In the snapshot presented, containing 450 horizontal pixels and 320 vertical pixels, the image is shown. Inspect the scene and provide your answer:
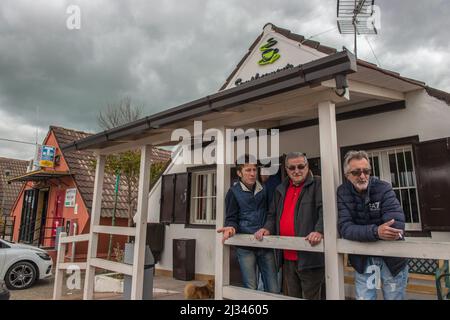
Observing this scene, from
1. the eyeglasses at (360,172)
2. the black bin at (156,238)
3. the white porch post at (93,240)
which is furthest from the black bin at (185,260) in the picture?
the eyeglasses at (360,172)

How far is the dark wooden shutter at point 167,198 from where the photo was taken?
25.8 feet

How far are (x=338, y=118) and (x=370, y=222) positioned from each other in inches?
124

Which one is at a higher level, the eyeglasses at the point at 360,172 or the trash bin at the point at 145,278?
the eyeglasses at the point at 360,172

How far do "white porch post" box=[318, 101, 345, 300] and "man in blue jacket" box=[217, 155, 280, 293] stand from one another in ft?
2.29

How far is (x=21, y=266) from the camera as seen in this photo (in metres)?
7.82

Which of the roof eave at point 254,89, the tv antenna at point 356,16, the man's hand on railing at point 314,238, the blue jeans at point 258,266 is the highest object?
the tv antenna at point 356,16

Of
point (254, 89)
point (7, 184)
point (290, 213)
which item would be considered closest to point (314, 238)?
point (290, 213)

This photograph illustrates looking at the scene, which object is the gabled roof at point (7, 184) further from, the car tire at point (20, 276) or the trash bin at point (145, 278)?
the trash bin at point (145, 278)

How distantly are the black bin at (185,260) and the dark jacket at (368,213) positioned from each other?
5163mm

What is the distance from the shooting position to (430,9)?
21.2 ft

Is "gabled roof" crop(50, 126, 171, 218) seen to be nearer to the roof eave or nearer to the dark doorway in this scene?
the dark doorway

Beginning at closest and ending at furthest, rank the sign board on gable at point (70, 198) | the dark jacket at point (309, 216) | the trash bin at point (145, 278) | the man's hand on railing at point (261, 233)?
1. the dark jacket at point (309, 216)
2. the man's hand on railing at point (261, 233)
3. the trash bin at point (145, 278)
4. the sign board on gable at point (70, 198)
